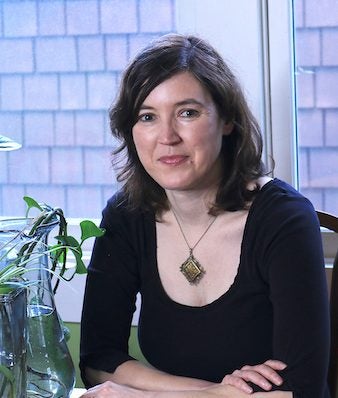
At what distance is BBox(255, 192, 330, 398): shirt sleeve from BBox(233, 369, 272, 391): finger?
0.12 ft

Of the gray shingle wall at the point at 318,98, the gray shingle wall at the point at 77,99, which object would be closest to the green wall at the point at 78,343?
the gray shingle wall at the point at 77,99

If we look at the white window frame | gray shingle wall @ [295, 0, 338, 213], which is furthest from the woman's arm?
gray shingle wall @ [295, 0, 338, 213]

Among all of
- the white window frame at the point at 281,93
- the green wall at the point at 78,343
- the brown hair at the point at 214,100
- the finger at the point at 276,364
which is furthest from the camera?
the green wall at the point at 78,343

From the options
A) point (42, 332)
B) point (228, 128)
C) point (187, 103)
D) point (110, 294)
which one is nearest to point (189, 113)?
point (187, 103)

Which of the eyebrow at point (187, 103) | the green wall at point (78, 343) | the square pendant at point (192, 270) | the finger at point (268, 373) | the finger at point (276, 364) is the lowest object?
the green wall at point (78, 343)

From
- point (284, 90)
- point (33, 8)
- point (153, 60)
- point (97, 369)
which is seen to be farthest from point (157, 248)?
point (33, 8)

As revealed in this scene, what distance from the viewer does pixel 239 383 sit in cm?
147

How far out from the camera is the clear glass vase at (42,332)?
1279 millimetres

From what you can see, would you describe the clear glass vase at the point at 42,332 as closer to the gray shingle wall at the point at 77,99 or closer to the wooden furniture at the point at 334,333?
the wooden furniture at the point at 334,333

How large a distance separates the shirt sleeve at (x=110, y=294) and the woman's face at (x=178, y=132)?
20 centimetres

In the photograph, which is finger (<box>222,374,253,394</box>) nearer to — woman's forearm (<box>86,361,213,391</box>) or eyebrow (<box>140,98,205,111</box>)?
woman's forearm (<box>86,361,213,391</box>)

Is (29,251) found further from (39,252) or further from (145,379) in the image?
(145,379)

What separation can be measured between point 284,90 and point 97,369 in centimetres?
82

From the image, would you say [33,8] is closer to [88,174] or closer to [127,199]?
[88,174]
